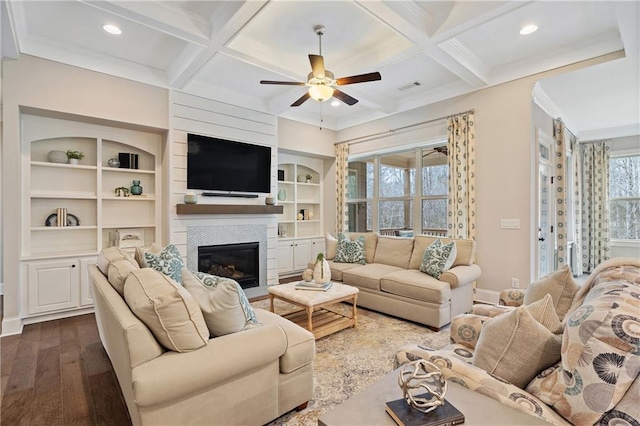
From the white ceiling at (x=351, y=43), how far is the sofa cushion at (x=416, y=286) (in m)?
2.50

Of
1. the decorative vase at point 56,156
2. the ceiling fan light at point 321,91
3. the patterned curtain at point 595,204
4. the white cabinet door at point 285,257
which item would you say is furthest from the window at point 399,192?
the decorative vase at point 56,156

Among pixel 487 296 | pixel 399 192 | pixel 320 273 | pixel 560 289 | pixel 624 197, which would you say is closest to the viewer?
pixel 560 289

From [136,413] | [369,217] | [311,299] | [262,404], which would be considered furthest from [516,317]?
[369,217]

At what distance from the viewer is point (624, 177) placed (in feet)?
20.1

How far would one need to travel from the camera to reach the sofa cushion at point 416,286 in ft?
11.2

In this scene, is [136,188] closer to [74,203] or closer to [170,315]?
[74,203]

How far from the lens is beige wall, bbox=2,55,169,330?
337 centimetres

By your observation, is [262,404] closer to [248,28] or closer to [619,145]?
[248,28]

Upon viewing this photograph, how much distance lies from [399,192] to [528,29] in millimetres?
3176

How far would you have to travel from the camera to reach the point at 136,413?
1.56 m

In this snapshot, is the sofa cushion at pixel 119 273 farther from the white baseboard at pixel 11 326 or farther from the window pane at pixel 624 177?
the window pane at pixel 624 177

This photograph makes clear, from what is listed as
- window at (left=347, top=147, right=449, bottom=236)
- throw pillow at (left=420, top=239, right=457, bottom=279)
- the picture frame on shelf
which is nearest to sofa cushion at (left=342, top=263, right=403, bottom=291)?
throw pillow at (left=420, top=239, right=457, bottom=279)

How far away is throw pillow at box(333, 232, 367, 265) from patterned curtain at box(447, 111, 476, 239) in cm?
135

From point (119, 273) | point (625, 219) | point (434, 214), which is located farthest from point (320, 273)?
point (625, 219)
